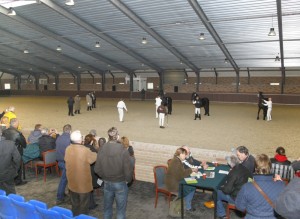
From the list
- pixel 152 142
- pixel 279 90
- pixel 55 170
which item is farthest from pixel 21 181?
pixel 279 90

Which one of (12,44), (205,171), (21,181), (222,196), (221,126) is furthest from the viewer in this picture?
(12,44)

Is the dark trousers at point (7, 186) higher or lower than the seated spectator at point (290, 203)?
lower

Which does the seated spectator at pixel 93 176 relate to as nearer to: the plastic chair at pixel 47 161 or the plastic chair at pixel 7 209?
the plastic chair at pixel 47 161

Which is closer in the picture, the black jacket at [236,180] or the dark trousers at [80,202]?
the black jacket at [236,180]

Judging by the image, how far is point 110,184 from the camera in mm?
5016

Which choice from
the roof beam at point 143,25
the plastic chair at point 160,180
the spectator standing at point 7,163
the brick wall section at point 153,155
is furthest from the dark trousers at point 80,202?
the roof beam at point 143,25

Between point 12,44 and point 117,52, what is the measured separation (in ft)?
35.4

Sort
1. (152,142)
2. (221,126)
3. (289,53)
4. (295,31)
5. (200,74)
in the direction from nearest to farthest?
1. (152,142)
2. (221,126)
3. (295,31)
4. (289,53)
5. (200,74)

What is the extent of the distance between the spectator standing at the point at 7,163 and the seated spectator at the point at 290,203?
5000 mm

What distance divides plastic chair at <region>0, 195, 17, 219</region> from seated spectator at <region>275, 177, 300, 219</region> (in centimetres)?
361

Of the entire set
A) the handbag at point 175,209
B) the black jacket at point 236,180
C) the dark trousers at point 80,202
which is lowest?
the handbag at point 175,209

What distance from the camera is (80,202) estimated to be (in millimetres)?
5227

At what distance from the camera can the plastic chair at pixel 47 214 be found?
11.8 feet

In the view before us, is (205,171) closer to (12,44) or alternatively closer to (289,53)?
(289,53)
